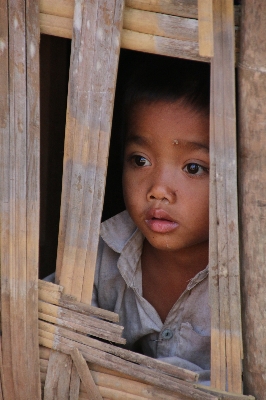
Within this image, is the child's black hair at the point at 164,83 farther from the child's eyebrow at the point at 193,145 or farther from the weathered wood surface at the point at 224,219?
the weathered wood surface at the point at 224,219

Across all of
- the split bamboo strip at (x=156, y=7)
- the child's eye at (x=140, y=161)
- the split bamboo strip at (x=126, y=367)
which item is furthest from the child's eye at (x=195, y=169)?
the split bamboo strip at (x=126, y=367)

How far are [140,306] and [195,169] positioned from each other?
0.52 m

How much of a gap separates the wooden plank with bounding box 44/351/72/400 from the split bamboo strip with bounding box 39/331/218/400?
3 centimetres

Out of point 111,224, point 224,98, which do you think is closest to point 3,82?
point 224,98

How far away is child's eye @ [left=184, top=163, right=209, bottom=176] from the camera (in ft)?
6.43

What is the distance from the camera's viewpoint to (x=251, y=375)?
5.30ft

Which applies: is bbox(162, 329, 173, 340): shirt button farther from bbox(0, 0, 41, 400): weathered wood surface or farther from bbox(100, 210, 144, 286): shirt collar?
bbox(0, 0, 41, 400): weathered wood surface

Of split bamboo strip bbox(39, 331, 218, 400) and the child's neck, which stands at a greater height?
the child's neck

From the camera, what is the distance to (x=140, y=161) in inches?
81.1

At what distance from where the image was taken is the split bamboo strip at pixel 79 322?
1649 millimetres

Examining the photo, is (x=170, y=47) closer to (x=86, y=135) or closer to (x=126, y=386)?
(x=86, y=135)

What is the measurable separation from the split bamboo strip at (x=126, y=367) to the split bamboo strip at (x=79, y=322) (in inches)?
1.7

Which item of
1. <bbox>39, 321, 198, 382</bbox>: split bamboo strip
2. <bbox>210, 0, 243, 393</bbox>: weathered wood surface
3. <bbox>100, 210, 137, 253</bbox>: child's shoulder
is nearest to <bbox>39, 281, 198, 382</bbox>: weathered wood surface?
<bbox>39, 321, 198, 382</bbox>: split bamboo strip

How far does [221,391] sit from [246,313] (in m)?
0.21
